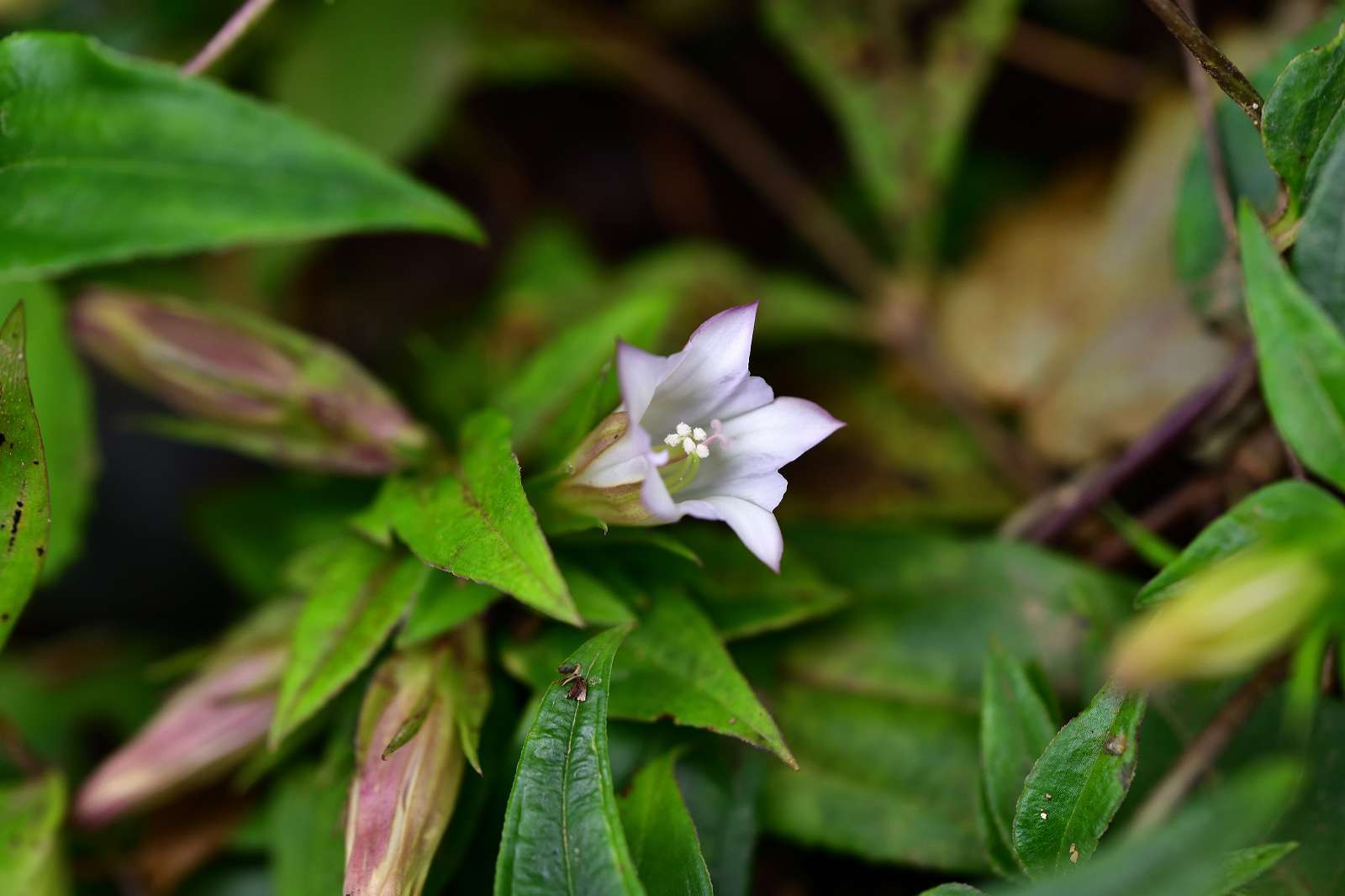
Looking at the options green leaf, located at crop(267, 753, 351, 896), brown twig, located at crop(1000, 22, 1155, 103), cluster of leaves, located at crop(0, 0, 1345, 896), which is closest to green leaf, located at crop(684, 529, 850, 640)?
cluster of leaves, located at crop(0, 0, 1345, 896)

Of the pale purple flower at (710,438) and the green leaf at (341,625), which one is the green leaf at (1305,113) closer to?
the pale purple flower at (710,438)

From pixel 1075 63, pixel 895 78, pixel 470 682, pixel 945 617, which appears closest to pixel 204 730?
pixel 470 682

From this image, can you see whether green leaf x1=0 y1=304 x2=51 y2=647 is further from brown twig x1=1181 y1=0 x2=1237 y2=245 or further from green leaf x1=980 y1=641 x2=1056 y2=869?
brown twig x1=1181 y1=0 x2=1237 y2=245

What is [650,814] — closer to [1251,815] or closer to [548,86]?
[1251,815]

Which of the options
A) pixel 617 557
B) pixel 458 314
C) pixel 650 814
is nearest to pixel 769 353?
pixel 458 314

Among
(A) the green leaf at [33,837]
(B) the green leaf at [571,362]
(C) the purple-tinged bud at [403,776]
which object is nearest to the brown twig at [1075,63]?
(B) the green leaf at [571,362]

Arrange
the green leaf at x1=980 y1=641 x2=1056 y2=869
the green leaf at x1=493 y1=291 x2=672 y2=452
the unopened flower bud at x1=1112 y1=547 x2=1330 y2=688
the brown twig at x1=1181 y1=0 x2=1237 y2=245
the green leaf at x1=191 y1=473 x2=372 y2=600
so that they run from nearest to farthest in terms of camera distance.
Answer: the unopened flower bud at x1=1112 y1=547 x2=1330 y2=688 → the green leaf at x1=980 y1=641 x2=1056 y2=869 → the brown twig at x1=1181 y1=0 x2=1237 y2=245 → the green leaf at x1=493 y1=291 x2=672 y2=452 → the green leaf at x1=191 y1=473 x2=372 y2=600

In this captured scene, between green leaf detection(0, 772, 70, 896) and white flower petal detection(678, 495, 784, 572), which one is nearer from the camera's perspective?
white flower petal detection(678, 495, 784, 572)
